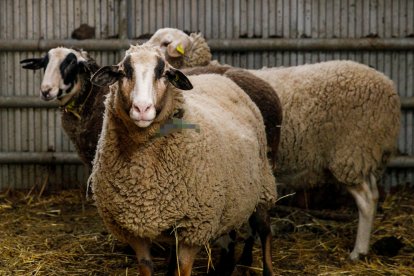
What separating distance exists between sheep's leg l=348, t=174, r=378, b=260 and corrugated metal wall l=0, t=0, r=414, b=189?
1.60 meters

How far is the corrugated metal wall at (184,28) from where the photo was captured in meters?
7.65

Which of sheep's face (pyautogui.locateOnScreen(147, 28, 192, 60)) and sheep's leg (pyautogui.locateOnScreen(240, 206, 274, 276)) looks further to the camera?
sheep's face (pyautogui.locateOnScreen(147, 28, 192, 60))

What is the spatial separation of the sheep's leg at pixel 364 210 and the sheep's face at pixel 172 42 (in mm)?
2127

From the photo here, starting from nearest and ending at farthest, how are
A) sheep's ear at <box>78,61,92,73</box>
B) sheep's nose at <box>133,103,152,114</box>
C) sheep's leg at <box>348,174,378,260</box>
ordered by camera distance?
sheep's nose at <box>133,103,152,114</box>, sheep's leg at <box>348,174,378,260</box>, sheep's ear at <box>78,61,92,73</box>

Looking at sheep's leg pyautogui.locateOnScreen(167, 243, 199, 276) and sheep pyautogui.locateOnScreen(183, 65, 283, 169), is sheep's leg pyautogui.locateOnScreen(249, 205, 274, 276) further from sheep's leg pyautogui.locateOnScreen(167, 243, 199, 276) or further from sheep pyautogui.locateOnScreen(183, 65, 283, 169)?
sheep's leg pyautogui.locateOnScreen(167, 243, 199, 276)

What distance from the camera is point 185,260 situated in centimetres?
411

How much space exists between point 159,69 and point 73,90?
228 centimetres

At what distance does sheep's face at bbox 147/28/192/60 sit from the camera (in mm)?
6996

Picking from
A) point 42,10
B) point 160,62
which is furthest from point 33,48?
point 160,62

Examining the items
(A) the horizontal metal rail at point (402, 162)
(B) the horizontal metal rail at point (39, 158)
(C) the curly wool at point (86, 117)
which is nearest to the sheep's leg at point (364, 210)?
(A) the horizontal metal rail at point (402, 162)

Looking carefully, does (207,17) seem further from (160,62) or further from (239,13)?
(160,62)

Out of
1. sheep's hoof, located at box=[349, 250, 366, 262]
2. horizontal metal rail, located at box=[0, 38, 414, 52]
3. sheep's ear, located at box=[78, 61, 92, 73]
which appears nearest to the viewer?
sheep's hoof, located at box=[349, 250, 366, 262]

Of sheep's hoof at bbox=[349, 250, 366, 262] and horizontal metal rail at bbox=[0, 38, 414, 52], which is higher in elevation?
horizontal metal rail at bbox=[0, 38, 414, 52]

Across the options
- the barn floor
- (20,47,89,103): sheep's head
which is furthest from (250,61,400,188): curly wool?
(20,47,89,103): sheep's head
